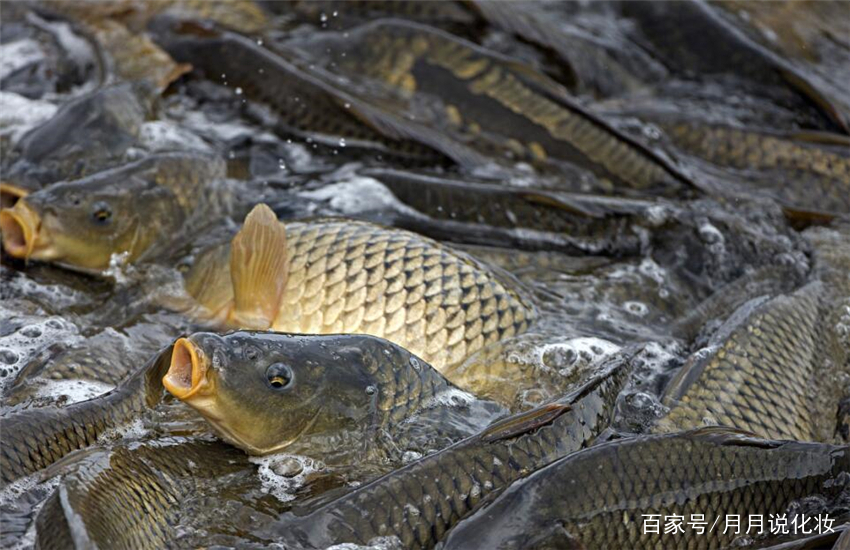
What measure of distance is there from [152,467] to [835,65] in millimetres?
4989

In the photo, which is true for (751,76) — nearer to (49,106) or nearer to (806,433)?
(806,433)

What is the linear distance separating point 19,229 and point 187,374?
4.86 feet

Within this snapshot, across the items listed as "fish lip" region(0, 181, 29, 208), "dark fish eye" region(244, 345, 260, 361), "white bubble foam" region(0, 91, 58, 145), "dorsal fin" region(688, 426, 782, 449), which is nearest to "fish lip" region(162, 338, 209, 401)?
"dark fish eye" region(244, 345, 260, 361)

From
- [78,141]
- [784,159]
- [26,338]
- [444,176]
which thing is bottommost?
[26,338]

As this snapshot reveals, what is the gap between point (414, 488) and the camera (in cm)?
243

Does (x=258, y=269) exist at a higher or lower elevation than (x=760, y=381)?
lower

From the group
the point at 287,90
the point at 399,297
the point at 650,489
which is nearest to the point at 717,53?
the point at 287,90

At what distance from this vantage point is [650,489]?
252cm

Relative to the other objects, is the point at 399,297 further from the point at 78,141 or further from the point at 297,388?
the point at 78,141

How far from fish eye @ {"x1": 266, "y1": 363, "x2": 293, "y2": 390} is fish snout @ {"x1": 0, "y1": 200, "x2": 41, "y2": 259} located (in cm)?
145

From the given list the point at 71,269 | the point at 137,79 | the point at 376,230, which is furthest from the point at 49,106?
the point at 376,230

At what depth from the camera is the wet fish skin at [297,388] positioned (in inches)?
105

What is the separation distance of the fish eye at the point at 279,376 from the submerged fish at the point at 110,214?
4.63 ft

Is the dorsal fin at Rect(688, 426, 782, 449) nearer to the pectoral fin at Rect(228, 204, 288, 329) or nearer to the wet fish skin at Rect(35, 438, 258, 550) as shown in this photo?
the wet fish skin at Rect(35, 438, 258, 550)
